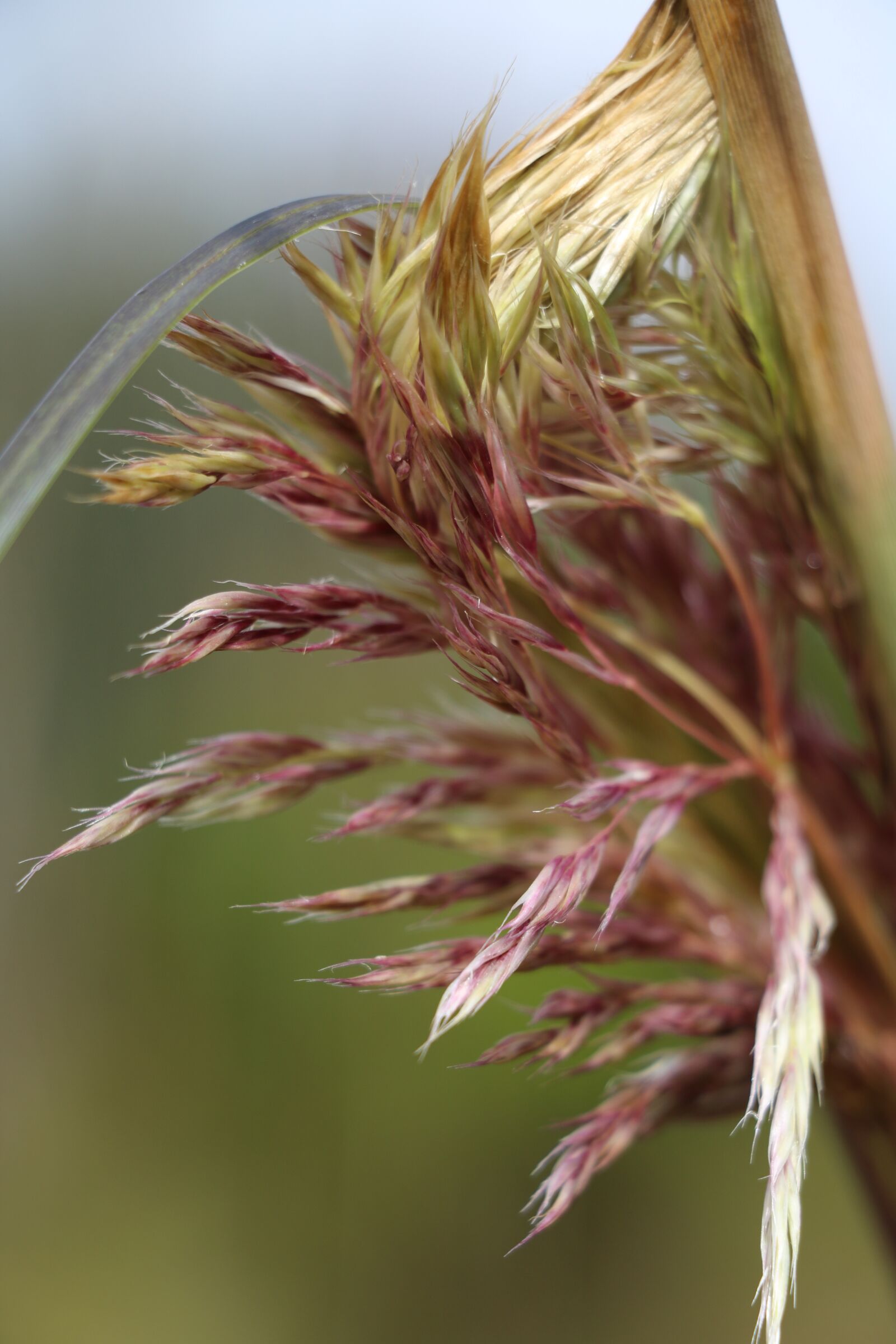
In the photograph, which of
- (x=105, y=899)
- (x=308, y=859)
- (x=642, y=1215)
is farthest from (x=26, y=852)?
(x=642, y=1215)

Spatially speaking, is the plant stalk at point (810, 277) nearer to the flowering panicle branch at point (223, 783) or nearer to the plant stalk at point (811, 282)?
the plant stalk at point (811, 282)

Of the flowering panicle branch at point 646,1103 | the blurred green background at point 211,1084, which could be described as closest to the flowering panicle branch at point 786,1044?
the flowering panicle branch at point 646,1103

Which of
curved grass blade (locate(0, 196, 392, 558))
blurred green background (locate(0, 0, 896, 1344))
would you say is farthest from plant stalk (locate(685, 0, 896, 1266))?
blurred green background (locate(0, 0, 896, 1344))

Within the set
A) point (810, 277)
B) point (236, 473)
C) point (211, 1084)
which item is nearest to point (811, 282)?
point (810, 277)

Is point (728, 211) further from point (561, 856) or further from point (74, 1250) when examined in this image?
point (74, 1250)

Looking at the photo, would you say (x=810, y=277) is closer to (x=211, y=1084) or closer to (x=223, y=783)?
(x=223, y=783)

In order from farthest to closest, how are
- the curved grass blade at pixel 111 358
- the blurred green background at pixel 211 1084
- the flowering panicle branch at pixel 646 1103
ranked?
the blurred green background at pixel 211 1084 < the flowering panicle branch at pixel 646 1103 < the curved grass blade at pixel 111 358

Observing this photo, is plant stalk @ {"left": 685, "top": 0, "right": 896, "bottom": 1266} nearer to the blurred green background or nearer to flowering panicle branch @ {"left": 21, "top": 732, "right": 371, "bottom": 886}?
flowering panicle branch @ {"left": 21, "top": 732, "right": 371, "bottom": 886}
